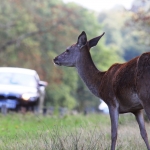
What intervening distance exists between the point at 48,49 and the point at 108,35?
5386 centimetres

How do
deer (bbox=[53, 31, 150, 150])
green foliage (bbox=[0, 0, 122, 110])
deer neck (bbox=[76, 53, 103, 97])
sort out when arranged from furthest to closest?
green foliage (bbox=[0, 0, 122, 110]) → deer neck (bbox=[76, 53, 103, 97]) → deer (bbox=[53, 31, 150, 150])

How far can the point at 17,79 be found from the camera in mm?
22625

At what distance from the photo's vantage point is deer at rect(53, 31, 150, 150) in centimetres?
852

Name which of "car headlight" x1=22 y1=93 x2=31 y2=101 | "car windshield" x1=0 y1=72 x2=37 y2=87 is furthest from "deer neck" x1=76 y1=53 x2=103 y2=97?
"car windshield" x1=0 y1=72 x2=37 y2=87

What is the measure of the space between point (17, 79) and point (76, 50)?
12.1m

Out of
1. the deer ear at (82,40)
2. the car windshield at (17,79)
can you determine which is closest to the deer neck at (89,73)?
the deer ear at (82,40)

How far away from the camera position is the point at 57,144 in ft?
29.9

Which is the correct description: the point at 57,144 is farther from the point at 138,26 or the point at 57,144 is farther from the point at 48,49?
the point at 48,49

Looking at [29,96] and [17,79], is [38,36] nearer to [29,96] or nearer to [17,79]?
[17,79]

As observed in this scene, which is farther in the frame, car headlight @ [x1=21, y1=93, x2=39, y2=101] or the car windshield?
the car windshield

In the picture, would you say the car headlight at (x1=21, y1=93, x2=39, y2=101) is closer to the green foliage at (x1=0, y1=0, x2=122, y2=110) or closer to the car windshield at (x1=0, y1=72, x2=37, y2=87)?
the car windshield at (x1=0, y1=72, x2=37, y2=87)

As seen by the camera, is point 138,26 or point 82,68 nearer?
point 82,68

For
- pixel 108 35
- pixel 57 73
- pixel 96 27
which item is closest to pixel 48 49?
pixel 57 73

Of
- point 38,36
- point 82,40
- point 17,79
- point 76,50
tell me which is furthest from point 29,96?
point 38,36
